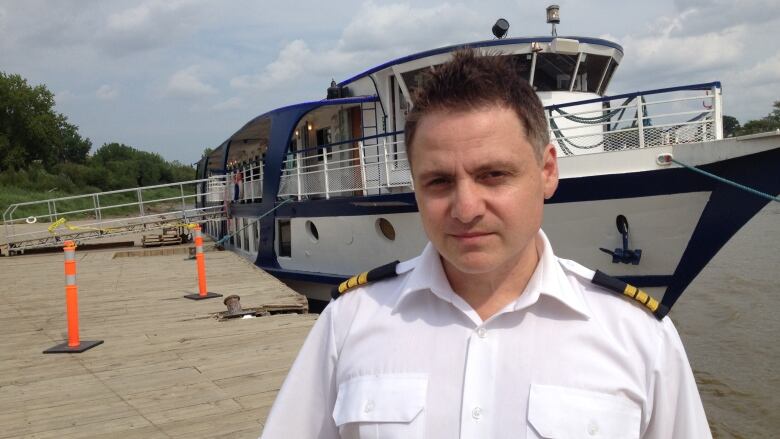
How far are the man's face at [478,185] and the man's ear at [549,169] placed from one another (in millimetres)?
71

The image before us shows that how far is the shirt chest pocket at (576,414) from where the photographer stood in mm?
1388

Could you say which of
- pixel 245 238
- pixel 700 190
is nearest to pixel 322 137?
pixel 245 238

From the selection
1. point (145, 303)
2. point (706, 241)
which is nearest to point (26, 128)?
point (145, 303)

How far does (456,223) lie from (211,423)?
10.3 feet

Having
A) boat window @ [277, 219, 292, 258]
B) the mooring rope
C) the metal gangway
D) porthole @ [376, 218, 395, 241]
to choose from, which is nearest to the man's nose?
the mooring rope

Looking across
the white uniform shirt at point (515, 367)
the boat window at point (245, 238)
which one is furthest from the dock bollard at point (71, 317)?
the boat window at point (245, 238)

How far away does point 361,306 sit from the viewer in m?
1.63

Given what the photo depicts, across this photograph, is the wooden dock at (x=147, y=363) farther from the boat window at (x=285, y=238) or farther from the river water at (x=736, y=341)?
the river water at (x=736, y=341)

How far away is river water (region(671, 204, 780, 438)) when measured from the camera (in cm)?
723

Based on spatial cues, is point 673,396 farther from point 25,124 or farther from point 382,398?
point 25,124

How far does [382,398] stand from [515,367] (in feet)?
1.00

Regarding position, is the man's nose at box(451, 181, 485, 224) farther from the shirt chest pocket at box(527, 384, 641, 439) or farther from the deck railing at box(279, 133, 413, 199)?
the deck railing at box(279, 133, 413, 199)

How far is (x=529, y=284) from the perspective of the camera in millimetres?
1518

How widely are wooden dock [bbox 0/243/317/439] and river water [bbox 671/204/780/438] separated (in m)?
4.81
